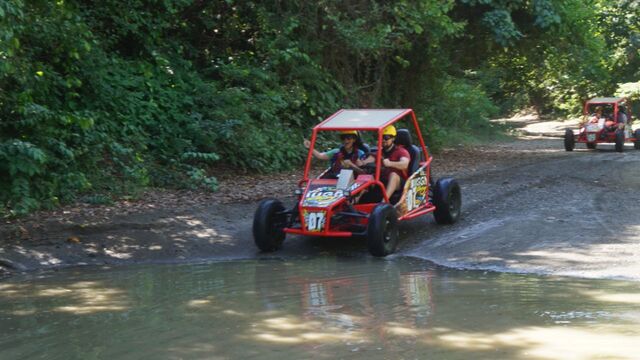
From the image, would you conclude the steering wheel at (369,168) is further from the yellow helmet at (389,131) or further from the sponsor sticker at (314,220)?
the sponsor sticker at (314,220)

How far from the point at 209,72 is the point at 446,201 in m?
7.77

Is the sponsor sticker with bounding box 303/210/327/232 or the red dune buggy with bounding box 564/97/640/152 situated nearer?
the sponsor sticker with bounding box 303/210/327/232

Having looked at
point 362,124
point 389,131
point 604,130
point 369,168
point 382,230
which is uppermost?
point 362,124

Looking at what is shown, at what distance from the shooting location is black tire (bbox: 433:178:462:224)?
10.7 metres

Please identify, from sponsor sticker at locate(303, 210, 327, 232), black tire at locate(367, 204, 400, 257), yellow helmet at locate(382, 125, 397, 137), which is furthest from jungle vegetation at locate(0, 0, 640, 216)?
black tire at locate(367, 204, 400, 257)

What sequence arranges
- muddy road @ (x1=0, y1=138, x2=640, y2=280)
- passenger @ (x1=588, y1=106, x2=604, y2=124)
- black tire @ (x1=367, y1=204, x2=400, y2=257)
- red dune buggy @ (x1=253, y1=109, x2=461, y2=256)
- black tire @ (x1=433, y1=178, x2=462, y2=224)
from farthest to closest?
passenger @ (x1=588, y1=106, x2=604, y2=124) < black tire @ (x1=433, y1=178, x2=462, y2=224) < red dune buggy @ (x1=253, y1=109, x2=461, y2=256) < black tire @ (x1=367, y1=204, x2=400, y2=257) < muddy road @ (x1=0, y1=138, x2=640, y2=280)

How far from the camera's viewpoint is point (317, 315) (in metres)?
6.52

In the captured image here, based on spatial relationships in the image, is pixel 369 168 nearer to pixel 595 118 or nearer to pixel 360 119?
pixel 360 119

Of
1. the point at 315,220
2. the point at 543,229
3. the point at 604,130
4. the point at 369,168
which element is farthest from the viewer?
the point at 604,130

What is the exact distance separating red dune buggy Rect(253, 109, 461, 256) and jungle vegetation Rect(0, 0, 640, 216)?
3260 mm

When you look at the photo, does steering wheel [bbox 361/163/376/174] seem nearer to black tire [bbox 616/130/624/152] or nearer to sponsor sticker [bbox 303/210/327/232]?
sponsor sticker [bbox 303/210/327/232]

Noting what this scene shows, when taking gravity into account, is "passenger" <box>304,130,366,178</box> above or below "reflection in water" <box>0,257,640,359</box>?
above

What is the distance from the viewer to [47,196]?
36.5 feet

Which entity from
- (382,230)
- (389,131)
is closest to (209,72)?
(389,131)
